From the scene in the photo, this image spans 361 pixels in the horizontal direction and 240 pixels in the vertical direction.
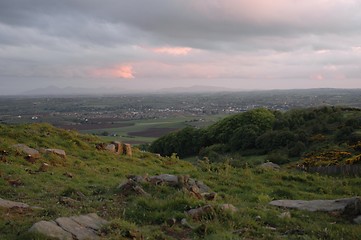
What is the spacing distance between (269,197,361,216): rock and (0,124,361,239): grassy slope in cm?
44

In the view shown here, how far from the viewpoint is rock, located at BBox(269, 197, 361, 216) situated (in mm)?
10078

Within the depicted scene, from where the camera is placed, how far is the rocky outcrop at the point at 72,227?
735 cm

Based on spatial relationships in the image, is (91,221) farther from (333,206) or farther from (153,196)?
(333,206)

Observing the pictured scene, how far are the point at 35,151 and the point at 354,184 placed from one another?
14584 millimetres

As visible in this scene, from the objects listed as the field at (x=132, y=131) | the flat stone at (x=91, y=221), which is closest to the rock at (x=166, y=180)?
the flat stone at (x=91, y=221)

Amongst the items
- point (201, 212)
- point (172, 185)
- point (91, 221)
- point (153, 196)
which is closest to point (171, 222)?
point (201, 212)

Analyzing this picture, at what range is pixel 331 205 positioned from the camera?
11023 millimetres

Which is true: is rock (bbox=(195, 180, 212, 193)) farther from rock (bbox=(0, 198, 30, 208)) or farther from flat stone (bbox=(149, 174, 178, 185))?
rock (bbox=(0, 198, 30, 208))

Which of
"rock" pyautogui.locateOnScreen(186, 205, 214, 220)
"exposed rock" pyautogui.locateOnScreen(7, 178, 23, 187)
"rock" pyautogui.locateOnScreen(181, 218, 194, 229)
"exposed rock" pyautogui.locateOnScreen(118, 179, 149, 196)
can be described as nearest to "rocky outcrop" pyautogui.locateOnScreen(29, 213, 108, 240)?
"rock" pyautogui.locateOnScreen(181, 218, 194, 229)

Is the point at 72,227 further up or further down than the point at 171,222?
further up

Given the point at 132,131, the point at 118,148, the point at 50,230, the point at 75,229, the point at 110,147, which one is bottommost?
the point at 132,131

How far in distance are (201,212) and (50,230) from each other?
368 cm

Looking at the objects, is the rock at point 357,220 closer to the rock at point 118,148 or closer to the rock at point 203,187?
the rock at point 203,187

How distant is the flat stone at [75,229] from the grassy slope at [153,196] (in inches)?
15.2
